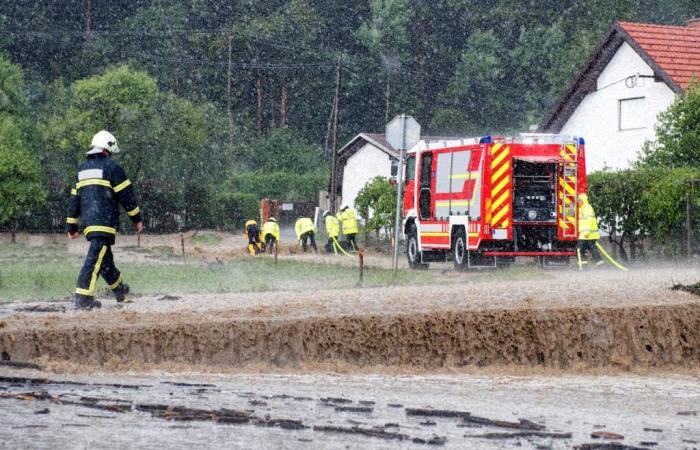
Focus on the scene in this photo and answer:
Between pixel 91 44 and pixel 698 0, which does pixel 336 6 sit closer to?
pixel 91 44

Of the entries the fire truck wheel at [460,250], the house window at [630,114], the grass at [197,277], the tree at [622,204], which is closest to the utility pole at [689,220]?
the tree at [622,204]

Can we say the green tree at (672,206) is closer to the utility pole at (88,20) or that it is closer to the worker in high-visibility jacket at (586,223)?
the worker in high-visibility jacket at (586,223)

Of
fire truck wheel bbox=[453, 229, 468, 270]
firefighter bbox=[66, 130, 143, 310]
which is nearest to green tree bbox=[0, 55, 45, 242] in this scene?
fire truck wheel bbox=[453, 229, 468, 270]

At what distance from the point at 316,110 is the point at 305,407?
244 ft

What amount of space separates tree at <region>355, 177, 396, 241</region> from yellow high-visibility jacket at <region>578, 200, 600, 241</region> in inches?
444

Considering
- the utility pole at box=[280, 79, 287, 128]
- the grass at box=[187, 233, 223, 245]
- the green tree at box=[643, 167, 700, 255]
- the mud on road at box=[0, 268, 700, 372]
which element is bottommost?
the mud on road at box=[0, 268, 700, 372]

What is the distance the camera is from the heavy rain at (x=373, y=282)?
788 centimetres

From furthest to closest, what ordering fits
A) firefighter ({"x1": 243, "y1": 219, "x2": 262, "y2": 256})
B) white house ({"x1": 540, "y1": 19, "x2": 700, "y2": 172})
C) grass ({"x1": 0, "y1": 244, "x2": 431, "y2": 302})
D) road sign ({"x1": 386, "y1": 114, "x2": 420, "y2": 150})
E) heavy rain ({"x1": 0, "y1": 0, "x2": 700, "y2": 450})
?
white house ({"x1": 540, "y1": 19, "x2": 700, "y2": 172}) < firefighter ({"x1": 243, "y1": 219, "x2": 262, "y2": 256}) < road sign ({"x1": 386, "y1": 114, "x2": 420, "y2": 150}) < grass ({"x1": 0, "y1": 244, "x2": 431, "y2": 302}) < heavy rain ({"x1": 0, "y1": 0, "x2": 700, "y2": 450})

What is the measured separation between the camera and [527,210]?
24.7m

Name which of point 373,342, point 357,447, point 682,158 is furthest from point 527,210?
point 357,447

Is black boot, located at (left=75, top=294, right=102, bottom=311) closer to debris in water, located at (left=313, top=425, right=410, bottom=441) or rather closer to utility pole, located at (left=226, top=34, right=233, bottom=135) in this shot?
debris in water, located at (left=313, top=425, right=410, bottom=441)

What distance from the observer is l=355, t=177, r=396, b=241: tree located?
3609cm

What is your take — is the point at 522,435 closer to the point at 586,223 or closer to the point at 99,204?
the point at 99,204

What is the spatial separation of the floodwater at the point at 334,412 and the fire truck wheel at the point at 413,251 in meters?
16.9
